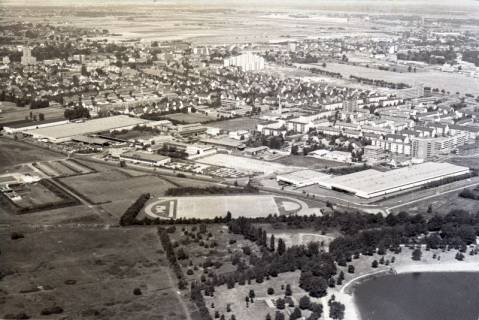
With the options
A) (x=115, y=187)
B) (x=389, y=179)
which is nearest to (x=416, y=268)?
(x=389, y=179)

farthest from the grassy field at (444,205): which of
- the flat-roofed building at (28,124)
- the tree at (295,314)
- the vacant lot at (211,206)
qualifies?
the flat-roofed building at (28,124)

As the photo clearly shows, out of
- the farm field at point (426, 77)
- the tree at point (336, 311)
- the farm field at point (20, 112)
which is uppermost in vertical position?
the farm field at point (426, 77)

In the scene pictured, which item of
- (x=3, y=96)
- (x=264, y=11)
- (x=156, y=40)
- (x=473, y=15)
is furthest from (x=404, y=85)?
(x=3, y=96)

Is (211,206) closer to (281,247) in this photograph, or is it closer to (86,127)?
(281,247)

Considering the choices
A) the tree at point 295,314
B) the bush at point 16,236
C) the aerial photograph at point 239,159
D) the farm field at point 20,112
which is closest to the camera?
the tree at point 295,314

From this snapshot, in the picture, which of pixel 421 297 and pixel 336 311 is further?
pixel 421 297

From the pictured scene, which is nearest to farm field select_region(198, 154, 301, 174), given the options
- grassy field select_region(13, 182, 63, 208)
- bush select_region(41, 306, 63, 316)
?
grassy field select_region(13, 182, 63, 208)

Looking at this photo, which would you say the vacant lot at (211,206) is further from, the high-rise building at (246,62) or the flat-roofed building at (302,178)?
the high-rise building at (246,62)
